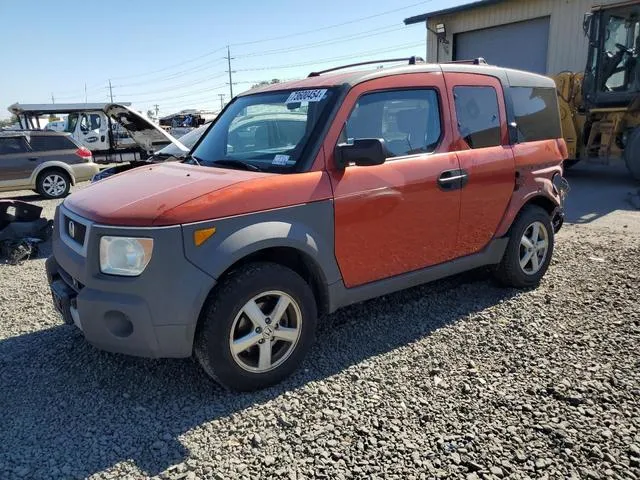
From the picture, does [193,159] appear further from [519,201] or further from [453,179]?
[519,201]

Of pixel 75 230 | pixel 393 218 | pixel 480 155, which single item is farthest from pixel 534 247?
pixel 75 230

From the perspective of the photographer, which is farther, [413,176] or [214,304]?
[413,176]

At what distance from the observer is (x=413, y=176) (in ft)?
12.0

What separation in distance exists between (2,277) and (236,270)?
13.2 feet

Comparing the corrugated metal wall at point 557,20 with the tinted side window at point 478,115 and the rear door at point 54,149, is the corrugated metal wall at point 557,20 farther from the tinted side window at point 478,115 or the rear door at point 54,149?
the rear door at point 54,149

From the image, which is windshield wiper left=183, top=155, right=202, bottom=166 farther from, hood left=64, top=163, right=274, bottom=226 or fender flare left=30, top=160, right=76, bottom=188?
fender flare left=30, top=160, right=76, bottom=188

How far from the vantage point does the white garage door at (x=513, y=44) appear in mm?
15414

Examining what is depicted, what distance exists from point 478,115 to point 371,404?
A: 8.35 feet

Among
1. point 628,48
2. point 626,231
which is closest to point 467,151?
point 626,231

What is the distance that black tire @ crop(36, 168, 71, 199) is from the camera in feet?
39.6

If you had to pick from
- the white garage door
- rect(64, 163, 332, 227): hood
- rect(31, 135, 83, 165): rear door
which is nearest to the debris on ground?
rect(64, 163, 332, 227): hood

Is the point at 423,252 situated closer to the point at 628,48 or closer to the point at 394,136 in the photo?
the point at 394,136

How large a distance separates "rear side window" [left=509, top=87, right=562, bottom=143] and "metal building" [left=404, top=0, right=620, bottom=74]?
11.2 metres

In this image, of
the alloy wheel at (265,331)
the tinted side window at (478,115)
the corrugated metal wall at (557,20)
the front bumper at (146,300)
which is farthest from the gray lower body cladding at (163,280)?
the corrugated metal wall at (557,20)
